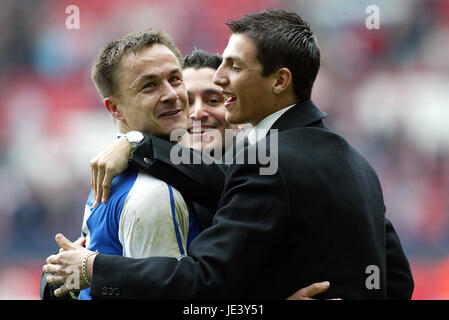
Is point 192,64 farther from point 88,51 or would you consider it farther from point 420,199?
point 88,51

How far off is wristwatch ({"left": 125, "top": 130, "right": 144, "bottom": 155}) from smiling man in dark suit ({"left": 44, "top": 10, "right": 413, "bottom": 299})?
4cm

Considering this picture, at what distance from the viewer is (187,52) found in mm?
9117

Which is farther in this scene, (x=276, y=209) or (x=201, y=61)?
(x=201, y=61)

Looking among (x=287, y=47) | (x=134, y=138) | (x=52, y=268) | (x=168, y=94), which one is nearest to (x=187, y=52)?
(x=168, y=94)

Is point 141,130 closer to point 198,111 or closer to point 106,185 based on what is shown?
point 106,185

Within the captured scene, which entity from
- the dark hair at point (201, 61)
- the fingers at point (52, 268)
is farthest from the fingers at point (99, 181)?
the dark hair at point (201, 61)

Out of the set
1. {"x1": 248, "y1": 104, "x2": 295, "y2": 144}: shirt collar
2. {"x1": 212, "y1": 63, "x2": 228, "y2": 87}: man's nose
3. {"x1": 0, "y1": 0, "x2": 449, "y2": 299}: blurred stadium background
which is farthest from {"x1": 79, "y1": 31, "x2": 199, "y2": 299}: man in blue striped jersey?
{"x1": 0, "y1": 0, "x2": 449, "y2": 299}: blurred stadium background

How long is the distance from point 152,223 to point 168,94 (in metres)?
0.61

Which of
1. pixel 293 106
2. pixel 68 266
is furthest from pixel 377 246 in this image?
pixel 68 266

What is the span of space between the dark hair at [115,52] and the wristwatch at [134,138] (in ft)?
0.72

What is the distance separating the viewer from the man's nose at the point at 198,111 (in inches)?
140

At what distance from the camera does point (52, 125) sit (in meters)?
8.99

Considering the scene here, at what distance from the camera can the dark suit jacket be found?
2080mm

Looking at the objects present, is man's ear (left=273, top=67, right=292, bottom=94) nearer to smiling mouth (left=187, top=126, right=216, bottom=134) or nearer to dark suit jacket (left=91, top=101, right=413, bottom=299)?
dark suit jacket (left=91, top=101, right=413, bottom=299)
